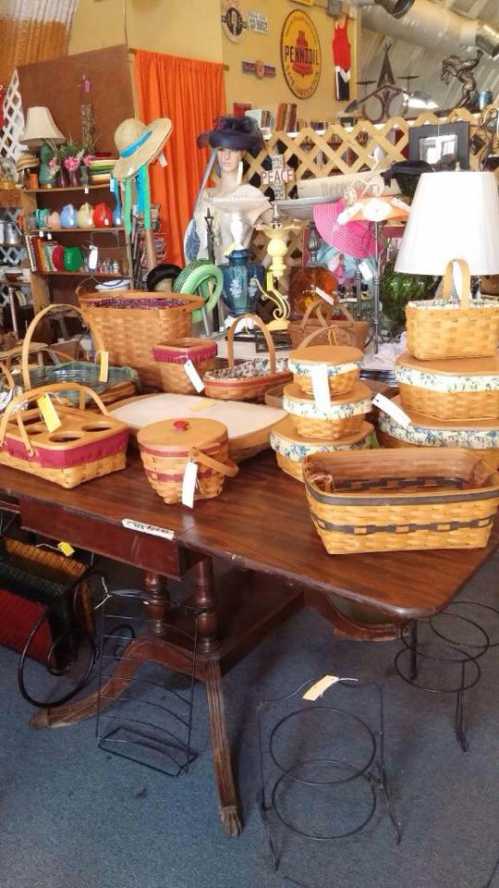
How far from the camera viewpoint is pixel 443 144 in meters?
2.46

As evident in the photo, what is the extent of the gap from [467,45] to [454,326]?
290 inches

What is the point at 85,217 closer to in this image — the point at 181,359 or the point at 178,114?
the point at 178,114

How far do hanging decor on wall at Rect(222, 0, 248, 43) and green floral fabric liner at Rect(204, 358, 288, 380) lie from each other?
15.3ft

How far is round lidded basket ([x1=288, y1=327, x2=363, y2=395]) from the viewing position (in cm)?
139

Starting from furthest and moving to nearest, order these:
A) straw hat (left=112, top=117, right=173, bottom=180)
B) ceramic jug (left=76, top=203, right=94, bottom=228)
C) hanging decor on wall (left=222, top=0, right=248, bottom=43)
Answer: hanging decor on wall (left=222, top=0, right=248, bottom=43), ceramic jug (left=76, top=203, right=94, bottom=228), straw hat (left=112, top=117, right=173, bottom=180)

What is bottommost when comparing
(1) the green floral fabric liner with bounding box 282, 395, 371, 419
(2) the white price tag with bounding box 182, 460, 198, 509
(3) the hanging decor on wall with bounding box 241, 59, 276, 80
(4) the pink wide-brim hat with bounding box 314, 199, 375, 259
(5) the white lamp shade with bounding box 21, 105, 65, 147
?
(2) the white price tag with bounding box 182, 460, 198, 509

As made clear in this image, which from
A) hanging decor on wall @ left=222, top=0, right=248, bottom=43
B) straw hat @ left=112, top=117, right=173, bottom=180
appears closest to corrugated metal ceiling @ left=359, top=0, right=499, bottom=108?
hanging decor on wall @ left=222, top=0, right=248, bottom=43

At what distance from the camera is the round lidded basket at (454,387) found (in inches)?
54.3

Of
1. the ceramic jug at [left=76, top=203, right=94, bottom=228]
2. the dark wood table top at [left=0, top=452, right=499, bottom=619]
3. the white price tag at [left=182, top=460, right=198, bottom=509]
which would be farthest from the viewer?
the ceramic jug at [left=76, top=203, right=94, bottom=228]

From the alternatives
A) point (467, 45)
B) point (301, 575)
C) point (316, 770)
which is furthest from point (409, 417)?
point (467, 45)

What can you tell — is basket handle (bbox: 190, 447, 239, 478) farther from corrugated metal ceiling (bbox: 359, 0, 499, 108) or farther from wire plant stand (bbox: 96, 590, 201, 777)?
corrugated metal ceiling (bbox: 359, 0, 499, 108)

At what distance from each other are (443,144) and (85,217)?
316 centimetres

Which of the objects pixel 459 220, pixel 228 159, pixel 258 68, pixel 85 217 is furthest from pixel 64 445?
pixel 258 68

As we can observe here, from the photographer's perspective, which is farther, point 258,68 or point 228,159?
point 258,68
